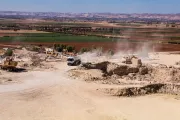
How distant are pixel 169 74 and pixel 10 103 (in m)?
15.5

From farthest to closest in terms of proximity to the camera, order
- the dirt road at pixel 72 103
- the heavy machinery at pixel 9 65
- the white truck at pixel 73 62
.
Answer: the white truck at pixel 73 62 < the heavy machinery at pixel 9 65 < the dirt road at pixel 72 103

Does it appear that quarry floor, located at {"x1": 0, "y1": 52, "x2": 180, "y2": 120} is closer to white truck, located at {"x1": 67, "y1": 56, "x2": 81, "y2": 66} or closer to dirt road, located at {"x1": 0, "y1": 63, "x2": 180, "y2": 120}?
dirt road, located at {"x1": 0, "y1": 63, "x2": 180, "y2": 120}

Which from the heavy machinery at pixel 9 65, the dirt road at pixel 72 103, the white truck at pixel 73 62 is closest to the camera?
the dirt road at pixel 72 103

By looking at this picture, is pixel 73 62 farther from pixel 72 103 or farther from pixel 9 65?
pixel 72 103

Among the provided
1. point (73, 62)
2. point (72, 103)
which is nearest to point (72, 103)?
point (72, 103)

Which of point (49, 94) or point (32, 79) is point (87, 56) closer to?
point (32, 79)

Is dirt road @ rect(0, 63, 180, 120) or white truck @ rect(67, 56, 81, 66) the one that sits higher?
white truck @ rect(67, 56, 81, 66)

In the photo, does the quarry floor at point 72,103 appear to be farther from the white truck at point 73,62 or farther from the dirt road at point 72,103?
the white truck at point 73,62

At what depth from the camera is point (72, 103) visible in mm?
26078

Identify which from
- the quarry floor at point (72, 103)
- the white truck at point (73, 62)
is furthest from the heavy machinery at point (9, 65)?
the white truck at point (73, 62)

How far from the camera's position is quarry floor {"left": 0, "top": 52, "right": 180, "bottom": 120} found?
2353cm

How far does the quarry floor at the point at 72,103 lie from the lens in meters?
23.5

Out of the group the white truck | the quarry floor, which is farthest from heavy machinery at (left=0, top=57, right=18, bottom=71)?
the white truck

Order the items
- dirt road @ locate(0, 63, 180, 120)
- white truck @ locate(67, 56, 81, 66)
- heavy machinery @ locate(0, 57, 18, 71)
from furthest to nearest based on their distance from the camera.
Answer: white truck @ locate(67, 56, 81, 66), heavy machinery @ locate(0, 57, 18, 71), dirt road @ locate(0, 63, 180, 120)
